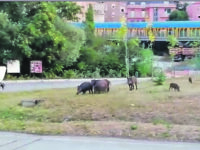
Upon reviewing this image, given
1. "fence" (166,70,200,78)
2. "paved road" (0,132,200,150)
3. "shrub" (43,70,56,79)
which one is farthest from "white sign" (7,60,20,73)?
"paved road" (0,132,200,150)

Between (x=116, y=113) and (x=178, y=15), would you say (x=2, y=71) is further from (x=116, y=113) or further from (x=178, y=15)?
(x=178, y=15)

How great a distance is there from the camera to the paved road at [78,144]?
13.7 ft

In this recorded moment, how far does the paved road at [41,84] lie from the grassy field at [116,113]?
35cm

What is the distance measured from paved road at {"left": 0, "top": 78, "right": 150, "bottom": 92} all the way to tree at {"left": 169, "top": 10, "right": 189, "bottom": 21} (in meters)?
1.10

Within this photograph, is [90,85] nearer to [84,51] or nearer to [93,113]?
[93,113]

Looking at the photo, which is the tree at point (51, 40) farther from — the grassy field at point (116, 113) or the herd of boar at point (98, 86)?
the grassy field at point (116, 113)

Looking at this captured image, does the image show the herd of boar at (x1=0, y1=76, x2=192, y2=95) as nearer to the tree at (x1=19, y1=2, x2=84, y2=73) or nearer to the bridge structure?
the bridge structure

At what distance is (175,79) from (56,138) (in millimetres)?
2132

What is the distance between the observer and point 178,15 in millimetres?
5625

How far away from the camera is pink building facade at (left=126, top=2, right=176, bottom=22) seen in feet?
17.8

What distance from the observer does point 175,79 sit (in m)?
6.15

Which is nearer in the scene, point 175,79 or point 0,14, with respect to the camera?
point 175,79

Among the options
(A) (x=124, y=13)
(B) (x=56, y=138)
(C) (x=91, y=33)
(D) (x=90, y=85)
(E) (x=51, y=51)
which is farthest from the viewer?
(E) (x=51, y=51)

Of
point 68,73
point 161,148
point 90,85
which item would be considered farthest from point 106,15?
point 161,148
